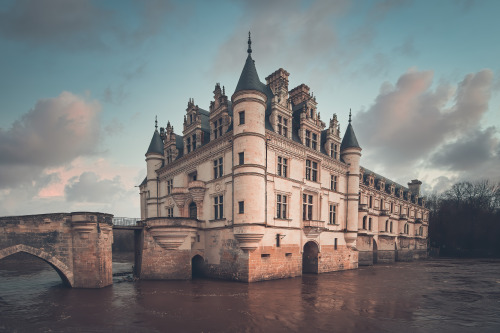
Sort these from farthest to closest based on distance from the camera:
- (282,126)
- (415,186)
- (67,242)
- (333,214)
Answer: (415,186) → (333,214) → (282,126) → (67,242)

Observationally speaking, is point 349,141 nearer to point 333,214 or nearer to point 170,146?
point 333,214

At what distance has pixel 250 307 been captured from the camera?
52.6 ft

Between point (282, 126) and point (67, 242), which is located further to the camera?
point (282, 126)

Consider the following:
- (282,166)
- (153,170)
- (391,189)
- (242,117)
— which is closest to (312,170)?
(282,166)

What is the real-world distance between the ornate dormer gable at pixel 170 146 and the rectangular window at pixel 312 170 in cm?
1693

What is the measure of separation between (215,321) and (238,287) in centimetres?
832

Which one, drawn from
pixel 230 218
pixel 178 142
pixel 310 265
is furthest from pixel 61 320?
pixel 178 142

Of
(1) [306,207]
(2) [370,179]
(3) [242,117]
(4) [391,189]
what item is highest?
(3) [242,117]

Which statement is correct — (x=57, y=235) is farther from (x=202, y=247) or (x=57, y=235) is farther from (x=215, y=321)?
(x=215, y=321)

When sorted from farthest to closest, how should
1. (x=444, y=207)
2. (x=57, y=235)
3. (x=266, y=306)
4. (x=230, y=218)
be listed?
(x=444, y=207), (x=230, y=218), (x=57, y=235), (x=266, y=306)

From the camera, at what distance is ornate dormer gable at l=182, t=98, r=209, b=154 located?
3098 cm

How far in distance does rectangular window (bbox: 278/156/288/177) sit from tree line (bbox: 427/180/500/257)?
2676 inches

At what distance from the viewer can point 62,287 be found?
73.1 feet

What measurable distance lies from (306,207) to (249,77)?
14.8m
